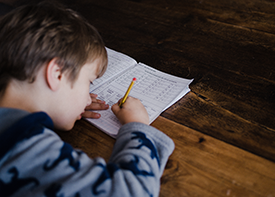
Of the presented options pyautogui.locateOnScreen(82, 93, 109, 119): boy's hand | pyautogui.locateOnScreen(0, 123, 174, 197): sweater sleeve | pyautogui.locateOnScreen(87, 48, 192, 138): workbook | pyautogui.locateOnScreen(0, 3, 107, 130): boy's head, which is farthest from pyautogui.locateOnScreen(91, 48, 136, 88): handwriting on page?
pyautogui.locateOnScreen(0, 123, 174, 197): sweater sleeve

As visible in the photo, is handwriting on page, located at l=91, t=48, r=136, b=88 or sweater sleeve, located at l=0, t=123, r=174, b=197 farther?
handwriting on page, located at l=91, t=48, r=136, b=88

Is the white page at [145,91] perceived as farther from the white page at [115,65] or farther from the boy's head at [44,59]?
the boy's head at [44,59]

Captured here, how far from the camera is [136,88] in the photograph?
3.03 ft

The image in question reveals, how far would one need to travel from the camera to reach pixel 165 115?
814 mm

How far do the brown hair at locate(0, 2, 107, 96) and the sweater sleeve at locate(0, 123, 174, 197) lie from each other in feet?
0.66

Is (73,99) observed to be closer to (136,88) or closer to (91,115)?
(91,115)

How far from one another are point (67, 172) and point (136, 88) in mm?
476

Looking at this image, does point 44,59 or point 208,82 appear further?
point 208,82

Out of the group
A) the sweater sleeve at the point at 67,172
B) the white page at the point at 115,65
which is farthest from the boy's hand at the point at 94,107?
the sweater sleeve at the point at 67,172

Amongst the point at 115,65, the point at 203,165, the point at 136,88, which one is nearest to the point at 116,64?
the point at 115,65

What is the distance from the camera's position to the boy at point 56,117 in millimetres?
508

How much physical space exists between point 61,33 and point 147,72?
43cm

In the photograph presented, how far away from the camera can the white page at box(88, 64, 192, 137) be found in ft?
2.62

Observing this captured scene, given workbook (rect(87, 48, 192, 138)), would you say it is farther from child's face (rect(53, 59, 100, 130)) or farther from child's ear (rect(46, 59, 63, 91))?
child's ear (rect(46, 59, 63, 91))
